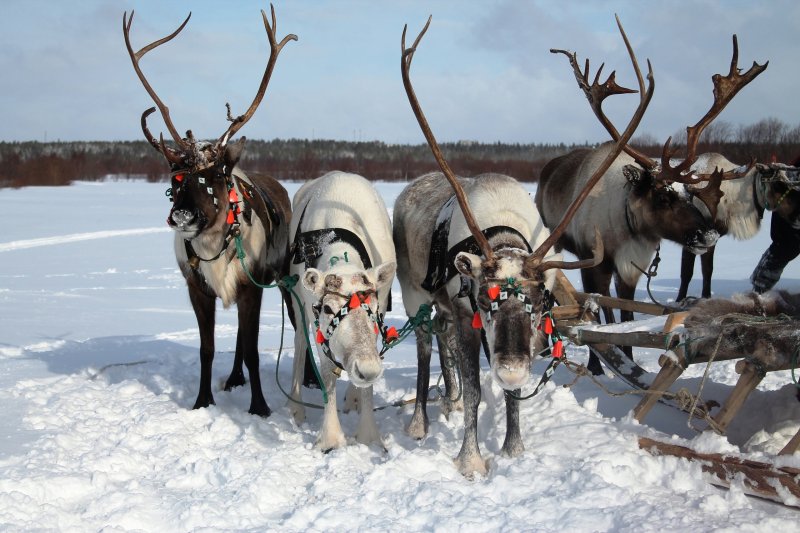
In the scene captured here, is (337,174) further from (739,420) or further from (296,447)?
(739,420)

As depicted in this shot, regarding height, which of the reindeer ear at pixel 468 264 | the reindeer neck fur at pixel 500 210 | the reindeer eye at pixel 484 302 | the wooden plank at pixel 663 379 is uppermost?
the reindeer neck fur at pixel 500 210

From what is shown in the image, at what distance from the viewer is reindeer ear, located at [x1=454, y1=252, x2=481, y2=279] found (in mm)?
4387

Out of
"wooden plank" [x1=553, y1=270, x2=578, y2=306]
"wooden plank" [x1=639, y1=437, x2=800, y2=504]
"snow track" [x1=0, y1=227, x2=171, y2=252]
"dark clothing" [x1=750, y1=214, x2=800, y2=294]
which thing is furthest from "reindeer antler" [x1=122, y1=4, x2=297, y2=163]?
"snow track" [x1=0, y1=227, x2=171, y2=252]

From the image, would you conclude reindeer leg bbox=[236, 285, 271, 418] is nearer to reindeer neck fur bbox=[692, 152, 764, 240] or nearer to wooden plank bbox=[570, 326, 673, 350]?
wooden plank bbox=[570, 326, 673, 350]

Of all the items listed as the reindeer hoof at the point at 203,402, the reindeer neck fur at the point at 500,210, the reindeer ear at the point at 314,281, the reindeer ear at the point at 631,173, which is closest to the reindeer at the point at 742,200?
the reindeer ear at the point at 631,173

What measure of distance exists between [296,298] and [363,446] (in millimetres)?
1221

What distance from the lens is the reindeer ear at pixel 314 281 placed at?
4520mm

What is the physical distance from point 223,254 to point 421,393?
1879 millimetres

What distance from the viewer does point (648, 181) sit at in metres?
6.81

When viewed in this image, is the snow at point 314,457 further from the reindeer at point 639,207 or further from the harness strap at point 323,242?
the harness strap at point 323,242

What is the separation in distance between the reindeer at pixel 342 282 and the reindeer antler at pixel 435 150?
608mm

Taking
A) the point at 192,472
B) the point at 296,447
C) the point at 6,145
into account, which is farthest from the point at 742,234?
the point at 6,145

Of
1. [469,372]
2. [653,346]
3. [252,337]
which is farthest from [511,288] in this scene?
[252,337]

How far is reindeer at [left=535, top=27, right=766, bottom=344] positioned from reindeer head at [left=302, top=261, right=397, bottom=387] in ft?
9.13
